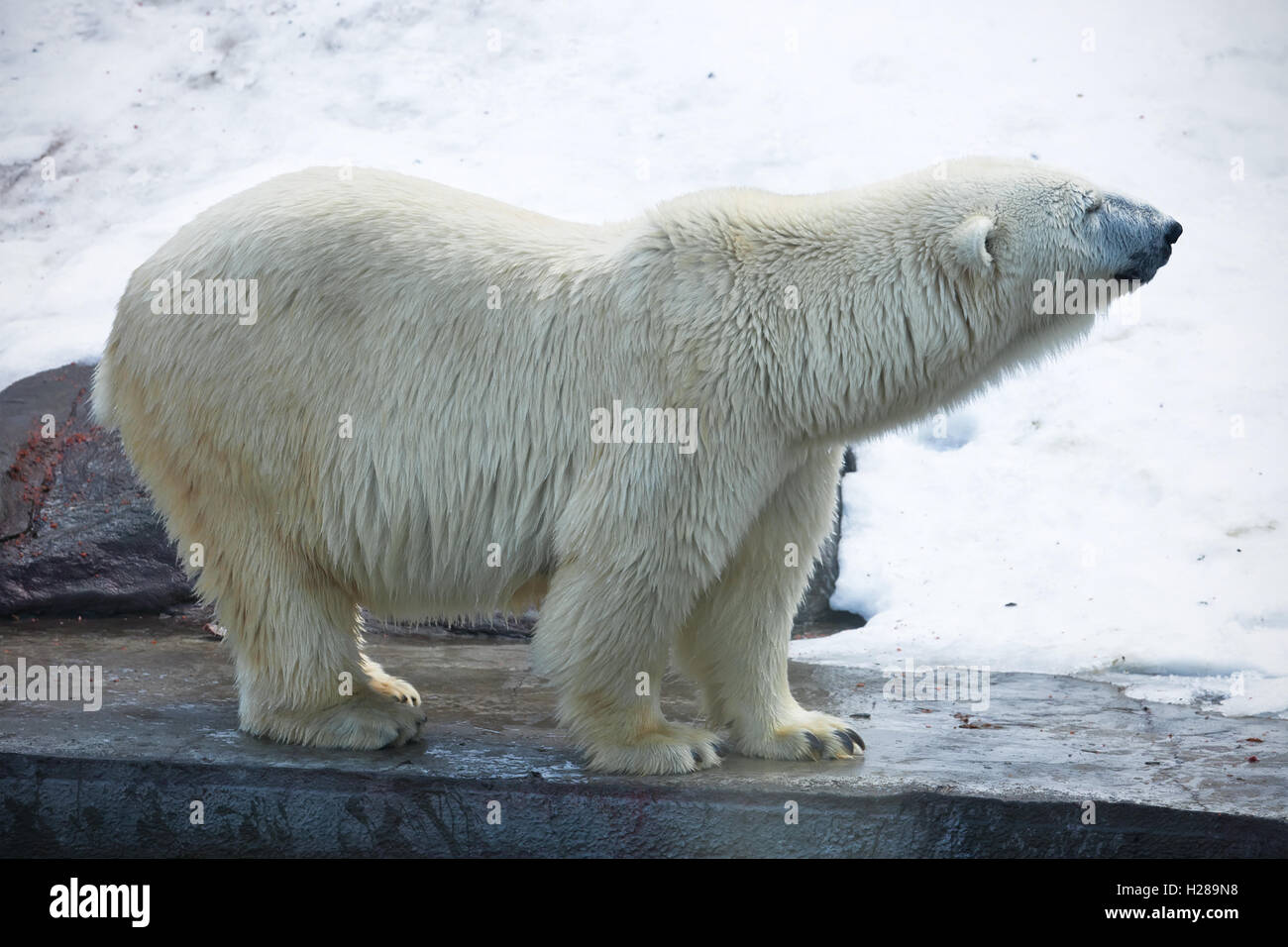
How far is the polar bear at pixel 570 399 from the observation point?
4.03 m

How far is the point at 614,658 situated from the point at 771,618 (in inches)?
24.1

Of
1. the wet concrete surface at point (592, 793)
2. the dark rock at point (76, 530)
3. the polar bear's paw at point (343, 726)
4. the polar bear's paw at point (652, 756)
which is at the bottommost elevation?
the wet concrete surface at point (592, 793)

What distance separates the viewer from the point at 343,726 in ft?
14.3

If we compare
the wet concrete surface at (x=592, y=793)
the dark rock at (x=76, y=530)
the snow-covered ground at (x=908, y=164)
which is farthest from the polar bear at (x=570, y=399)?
the dark rock at (x=76, y=530)

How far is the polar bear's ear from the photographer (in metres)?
3.94

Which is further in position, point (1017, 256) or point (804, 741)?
point (804, 741)

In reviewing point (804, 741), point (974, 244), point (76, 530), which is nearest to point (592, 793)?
point (804, 741)

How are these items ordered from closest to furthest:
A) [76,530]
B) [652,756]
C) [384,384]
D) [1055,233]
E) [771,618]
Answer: [1055,233], [652,756], [384,384], [771,618], [76,530]

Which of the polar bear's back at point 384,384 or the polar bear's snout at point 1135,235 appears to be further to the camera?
the polar bear's back at point 384,384

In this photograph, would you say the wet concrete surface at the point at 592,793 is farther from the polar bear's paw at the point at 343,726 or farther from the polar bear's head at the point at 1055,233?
the polar bear's head at the point at 1055,233

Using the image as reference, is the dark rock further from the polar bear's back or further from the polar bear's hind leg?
the polar bear's back

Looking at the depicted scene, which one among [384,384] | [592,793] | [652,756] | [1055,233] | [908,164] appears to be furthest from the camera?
[908,164]

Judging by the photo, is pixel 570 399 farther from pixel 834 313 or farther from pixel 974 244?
pixel 974 244

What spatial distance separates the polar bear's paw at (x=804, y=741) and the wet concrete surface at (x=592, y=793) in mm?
93
